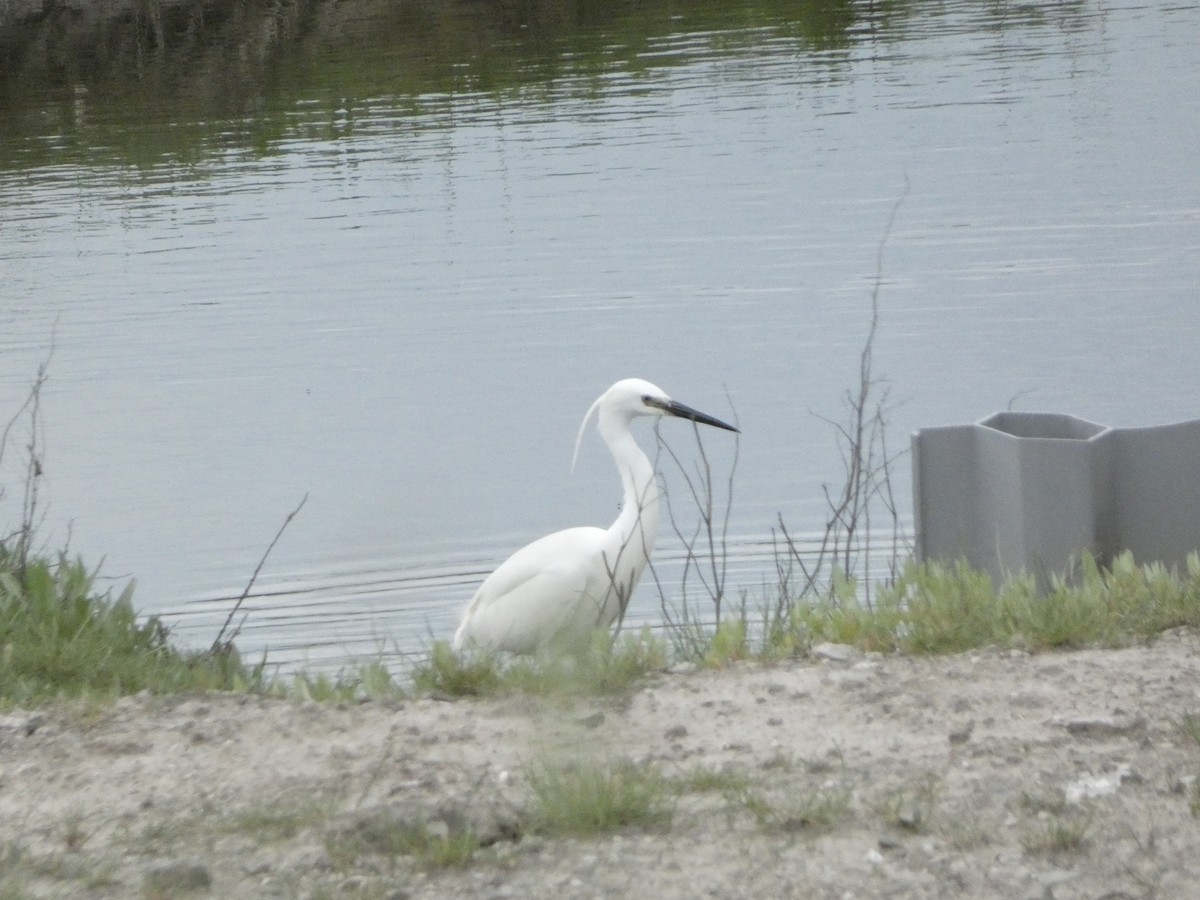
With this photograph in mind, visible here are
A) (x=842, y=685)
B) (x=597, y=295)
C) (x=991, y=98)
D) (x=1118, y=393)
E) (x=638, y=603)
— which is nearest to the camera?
(x=842, y=685)

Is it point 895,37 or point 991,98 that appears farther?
point 895,37

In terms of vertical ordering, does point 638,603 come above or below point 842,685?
below

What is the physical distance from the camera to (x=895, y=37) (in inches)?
991

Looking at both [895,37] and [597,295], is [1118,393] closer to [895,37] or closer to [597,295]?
[597,295]

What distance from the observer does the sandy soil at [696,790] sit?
3.19 meters

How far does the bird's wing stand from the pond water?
0.33 metres

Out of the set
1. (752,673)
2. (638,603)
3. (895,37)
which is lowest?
(638,603)

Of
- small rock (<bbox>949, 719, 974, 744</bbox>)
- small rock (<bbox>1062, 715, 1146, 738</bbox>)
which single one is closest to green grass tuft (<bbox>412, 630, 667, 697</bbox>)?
small rock (<bbox>949, 719, 974, 744</bbox>)

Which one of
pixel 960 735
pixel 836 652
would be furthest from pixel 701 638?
pixel 960 735

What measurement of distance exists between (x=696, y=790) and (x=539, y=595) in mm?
2460

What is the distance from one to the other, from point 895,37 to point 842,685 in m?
22.3

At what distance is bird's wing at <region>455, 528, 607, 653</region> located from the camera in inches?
236

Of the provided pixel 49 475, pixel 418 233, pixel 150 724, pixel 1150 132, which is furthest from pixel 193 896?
pixel 1150 132

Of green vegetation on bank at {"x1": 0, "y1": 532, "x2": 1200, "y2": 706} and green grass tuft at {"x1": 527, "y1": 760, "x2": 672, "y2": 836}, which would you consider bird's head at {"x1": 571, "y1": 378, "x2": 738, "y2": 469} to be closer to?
green vegetation on bank at {"x1": 0, "y1": 532, "x2": 1200, "y2": 706}
